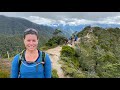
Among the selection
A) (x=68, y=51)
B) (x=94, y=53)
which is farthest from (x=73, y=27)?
(x=94, y=53)

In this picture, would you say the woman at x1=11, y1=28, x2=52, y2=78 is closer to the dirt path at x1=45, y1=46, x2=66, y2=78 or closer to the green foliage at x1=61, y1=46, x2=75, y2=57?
the dirt path at x1=45, y1=46, x2=66, y2=78

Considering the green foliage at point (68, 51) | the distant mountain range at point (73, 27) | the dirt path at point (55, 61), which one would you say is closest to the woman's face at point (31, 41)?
the dirt path at point (55, 61)

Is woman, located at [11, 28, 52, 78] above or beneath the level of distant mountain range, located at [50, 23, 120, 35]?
beneath

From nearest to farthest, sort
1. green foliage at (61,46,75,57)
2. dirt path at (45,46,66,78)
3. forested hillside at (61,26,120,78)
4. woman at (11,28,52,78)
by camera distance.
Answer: woman at (11,28,52,78) < dirt path at (45,46,66,78) < forested hillside at (61,26,120,78) < green foliage at (61,46,75,57)

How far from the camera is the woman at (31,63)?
3016 mm

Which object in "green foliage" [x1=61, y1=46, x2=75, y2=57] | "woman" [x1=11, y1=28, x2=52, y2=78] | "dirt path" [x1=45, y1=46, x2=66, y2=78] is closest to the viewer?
"woman" [x1=11, y1=28, x2=52, y2=78]

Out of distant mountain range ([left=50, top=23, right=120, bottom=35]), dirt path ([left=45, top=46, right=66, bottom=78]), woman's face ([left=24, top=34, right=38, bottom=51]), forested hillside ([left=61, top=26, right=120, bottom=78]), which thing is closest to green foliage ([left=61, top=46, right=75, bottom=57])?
forested hillside ([left=61, top=26, right=120, bottom=78])

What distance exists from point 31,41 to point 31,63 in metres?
0.26

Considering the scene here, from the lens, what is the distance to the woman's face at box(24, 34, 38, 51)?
3.12 metres

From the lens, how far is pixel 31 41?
3146 millimetres

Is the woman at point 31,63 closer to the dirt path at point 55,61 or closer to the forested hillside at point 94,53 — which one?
the dirt path at point 55,61

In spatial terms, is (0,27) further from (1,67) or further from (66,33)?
(66,33)
